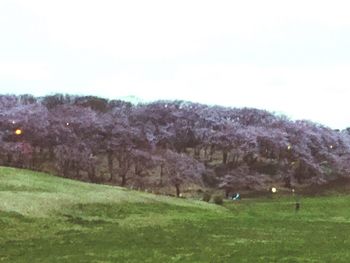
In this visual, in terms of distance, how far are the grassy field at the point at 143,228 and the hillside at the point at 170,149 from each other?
29.1 meters

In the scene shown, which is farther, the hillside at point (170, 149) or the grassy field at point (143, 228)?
the hillside at point (170, 149)

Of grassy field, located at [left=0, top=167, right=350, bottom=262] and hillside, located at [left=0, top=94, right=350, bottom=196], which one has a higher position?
hillside, located at [left=0, top=94, right=350, bottom=196]

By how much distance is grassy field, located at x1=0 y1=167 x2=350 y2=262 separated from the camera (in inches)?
1141

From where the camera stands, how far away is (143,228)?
41562mm

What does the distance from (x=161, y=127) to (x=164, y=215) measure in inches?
2535

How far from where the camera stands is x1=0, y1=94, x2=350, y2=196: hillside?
92438 mm

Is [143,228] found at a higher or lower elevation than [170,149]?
lower

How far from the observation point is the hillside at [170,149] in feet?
303

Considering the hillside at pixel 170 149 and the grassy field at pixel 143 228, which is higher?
the hillside at pixel 170 149

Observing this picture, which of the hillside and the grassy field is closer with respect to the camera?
the grassy field

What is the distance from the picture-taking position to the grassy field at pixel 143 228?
2897 centimetres

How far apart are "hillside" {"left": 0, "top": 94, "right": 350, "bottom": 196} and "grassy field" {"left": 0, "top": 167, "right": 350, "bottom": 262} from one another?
1145 inches

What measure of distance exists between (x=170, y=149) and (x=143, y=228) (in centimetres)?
6536

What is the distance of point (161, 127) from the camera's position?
114438mm
